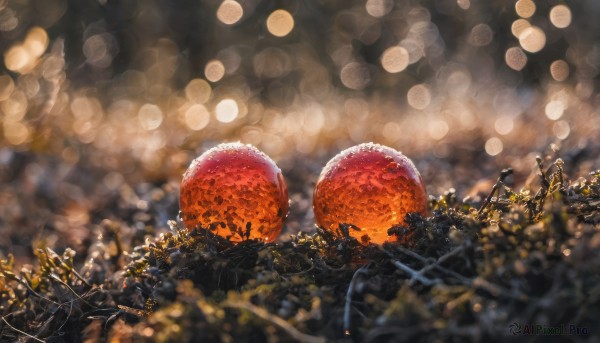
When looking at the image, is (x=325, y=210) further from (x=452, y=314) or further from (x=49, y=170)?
(x=49, y=170)

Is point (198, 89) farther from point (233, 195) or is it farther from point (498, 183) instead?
point (498, 183)

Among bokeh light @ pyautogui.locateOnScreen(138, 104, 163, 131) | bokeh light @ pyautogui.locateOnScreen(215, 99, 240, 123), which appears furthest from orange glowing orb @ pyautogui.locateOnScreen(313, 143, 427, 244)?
bokeh light @ pyautogui.locateOnScreen(138, 104, 163, 131)

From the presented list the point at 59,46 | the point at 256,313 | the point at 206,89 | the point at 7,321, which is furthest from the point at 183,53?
the point at 256,313

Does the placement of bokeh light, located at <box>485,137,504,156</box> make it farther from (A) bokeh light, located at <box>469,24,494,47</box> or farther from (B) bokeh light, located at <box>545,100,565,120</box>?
(A) bokeh light, located at <box>469,24,494,47</box>

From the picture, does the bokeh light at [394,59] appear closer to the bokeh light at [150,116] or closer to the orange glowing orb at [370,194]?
the bokeh light at [150,116]

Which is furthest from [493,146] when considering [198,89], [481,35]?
[198,89]
